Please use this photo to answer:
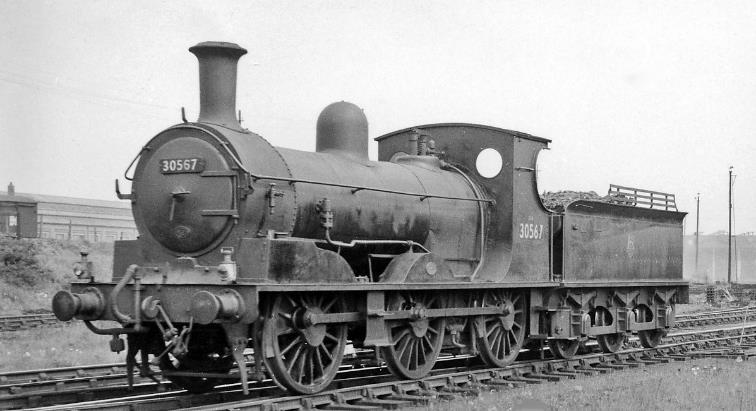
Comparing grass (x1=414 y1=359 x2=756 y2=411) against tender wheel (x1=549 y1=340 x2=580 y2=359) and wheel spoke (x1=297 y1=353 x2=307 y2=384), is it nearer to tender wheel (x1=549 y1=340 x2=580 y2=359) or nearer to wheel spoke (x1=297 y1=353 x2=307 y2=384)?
tender wheel (x1=549 y1=340 x2=580 y2=359)

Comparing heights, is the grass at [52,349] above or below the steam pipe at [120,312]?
below

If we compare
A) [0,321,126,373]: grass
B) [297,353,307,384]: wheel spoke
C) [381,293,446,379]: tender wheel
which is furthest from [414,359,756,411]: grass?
[0,321,126,373]: grass

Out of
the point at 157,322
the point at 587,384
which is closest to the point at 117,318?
the point at 157,322

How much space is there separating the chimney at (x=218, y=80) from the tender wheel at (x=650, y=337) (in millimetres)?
9959

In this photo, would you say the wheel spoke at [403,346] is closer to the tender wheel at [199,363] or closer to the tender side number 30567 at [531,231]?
the tender wheel at [199,363]

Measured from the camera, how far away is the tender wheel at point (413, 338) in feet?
35.9

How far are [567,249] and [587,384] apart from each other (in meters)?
2.96


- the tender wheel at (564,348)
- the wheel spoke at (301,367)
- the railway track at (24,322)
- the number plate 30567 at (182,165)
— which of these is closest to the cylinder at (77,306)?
the number plate 30567 at (182,165)

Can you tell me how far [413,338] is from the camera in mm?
11328

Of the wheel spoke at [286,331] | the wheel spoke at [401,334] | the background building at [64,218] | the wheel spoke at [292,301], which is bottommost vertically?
the wheel spoke at [401,334]

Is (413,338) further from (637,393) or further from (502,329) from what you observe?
(637,393)

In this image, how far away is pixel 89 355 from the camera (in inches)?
596

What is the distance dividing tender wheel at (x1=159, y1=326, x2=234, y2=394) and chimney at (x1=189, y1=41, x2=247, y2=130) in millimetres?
2527

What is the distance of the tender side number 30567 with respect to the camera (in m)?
13.1
